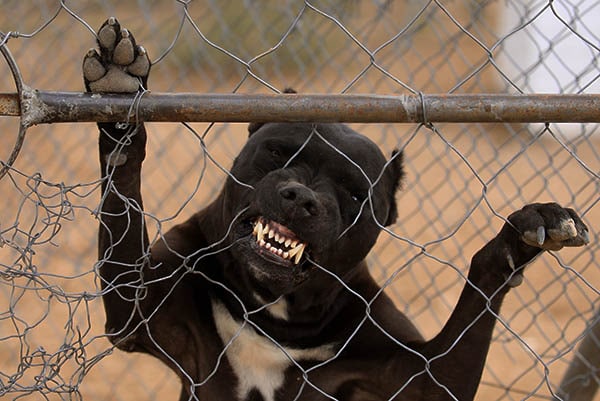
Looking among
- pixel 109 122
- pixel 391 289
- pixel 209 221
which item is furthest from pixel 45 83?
pixel 109 122

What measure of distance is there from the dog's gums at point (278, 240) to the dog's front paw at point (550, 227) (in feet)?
1.91

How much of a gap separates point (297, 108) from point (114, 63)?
423mm

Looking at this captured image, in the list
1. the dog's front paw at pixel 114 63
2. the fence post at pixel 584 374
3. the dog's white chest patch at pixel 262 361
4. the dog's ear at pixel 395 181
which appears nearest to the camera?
the dog's front paw at pixel 114 63

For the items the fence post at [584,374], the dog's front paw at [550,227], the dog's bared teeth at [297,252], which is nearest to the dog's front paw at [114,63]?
the dog's bared teeth at [297,252]

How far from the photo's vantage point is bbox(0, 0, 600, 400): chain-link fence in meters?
4.80

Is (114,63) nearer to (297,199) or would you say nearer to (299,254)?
(297,199)

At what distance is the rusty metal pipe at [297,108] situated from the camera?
2.26 metres

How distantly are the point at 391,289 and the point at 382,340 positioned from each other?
2447mm

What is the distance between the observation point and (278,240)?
2.71 m

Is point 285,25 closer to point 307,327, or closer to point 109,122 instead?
point 307,327

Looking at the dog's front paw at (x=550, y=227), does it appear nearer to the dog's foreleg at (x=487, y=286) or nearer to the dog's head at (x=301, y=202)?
the dog's foreleg at (x=487, y=286)

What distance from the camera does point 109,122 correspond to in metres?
Answer: 2.37

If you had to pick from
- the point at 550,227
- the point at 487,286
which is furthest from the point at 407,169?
the point at 550,227

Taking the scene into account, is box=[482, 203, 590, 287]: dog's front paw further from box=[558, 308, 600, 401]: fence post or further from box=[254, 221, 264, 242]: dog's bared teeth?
box=[558, 308, 600, 401]: fence post
